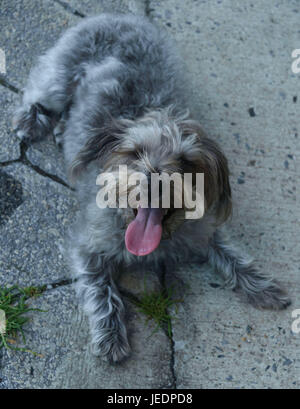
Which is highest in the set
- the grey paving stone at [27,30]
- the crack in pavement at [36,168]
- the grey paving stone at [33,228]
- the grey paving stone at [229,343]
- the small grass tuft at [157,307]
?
the grey paving stone at [27,30]

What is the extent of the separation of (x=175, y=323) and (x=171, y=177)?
4.17ft

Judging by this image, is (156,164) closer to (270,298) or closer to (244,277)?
(244,277)

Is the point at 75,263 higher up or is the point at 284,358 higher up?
the point at 75,263

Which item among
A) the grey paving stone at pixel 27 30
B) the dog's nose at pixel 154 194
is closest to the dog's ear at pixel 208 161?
Answer: the dog's nose at pixel 154 194

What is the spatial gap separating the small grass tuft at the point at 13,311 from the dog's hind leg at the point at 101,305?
0.31 metres

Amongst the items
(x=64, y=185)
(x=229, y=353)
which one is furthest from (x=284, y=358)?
(x=64, y=185)

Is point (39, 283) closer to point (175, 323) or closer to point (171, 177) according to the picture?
point (175, 323)

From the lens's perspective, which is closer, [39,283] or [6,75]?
[39,283]

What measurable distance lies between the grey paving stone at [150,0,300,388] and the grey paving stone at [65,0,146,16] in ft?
0.64

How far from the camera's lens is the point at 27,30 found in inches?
187

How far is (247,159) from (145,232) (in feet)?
5.92

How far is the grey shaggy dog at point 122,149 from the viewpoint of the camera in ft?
9.62

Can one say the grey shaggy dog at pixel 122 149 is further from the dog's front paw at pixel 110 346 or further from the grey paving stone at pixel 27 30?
the grey paving stone at pixel 27 30

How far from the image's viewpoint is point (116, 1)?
513 centimetres
